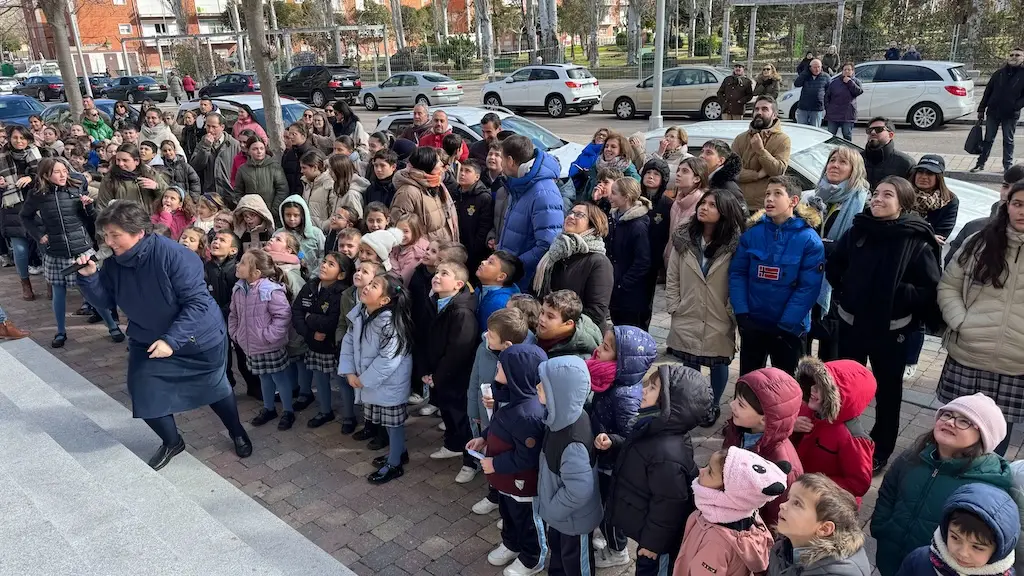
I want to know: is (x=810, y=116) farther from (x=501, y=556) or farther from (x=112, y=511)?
(x=112, y=511)

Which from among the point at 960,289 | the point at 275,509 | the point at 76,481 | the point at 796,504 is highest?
the point at 960,289

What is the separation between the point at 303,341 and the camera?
5500mm

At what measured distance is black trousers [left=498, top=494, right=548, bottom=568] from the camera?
3.79 meters

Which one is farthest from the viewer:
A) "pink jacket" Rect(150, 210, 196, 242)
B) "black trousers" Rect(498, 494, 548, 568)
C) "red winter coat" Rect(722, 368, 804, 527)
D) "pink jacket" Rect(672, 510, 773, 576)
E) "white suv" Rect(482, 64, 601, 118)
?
"white suv" Rect(482, 64, 601, 118)

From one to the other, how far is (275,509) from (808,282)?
357 cm

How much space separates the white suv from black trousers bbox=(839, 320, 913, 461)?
744 inches

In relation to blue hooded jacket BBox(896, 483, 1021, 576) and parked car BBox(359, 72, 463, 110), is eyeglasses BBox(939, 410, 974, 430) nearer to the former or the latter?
blue hooded jacket BBox(896, 483, 1021, 576)

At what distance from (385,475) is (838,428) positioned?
9.10 feet

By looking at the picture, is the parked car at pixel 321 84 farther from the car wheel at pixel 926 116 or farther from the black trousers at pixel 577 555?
the black trousers at pixel 577 555

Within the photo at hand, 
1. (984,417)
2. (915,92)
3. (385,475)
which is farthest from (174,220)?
(915,92)

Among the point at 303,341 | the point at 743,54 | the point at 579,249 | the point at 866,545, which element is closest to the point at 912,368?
the point at 866,545

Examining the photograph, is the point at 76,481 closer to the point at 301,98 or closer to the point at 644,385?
the point at 644,385

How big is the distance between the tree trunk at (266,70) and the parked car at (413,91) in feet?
48.5

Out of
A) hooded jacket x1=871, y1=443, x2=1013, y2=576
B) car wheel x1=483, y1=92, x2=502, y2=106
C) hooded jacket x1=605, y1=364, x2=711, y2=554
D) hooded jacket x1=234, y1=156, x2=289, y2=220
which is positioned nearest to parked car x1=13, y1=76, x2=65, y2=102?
car wheel x1=483, y1=92, x2=502, y2=106
